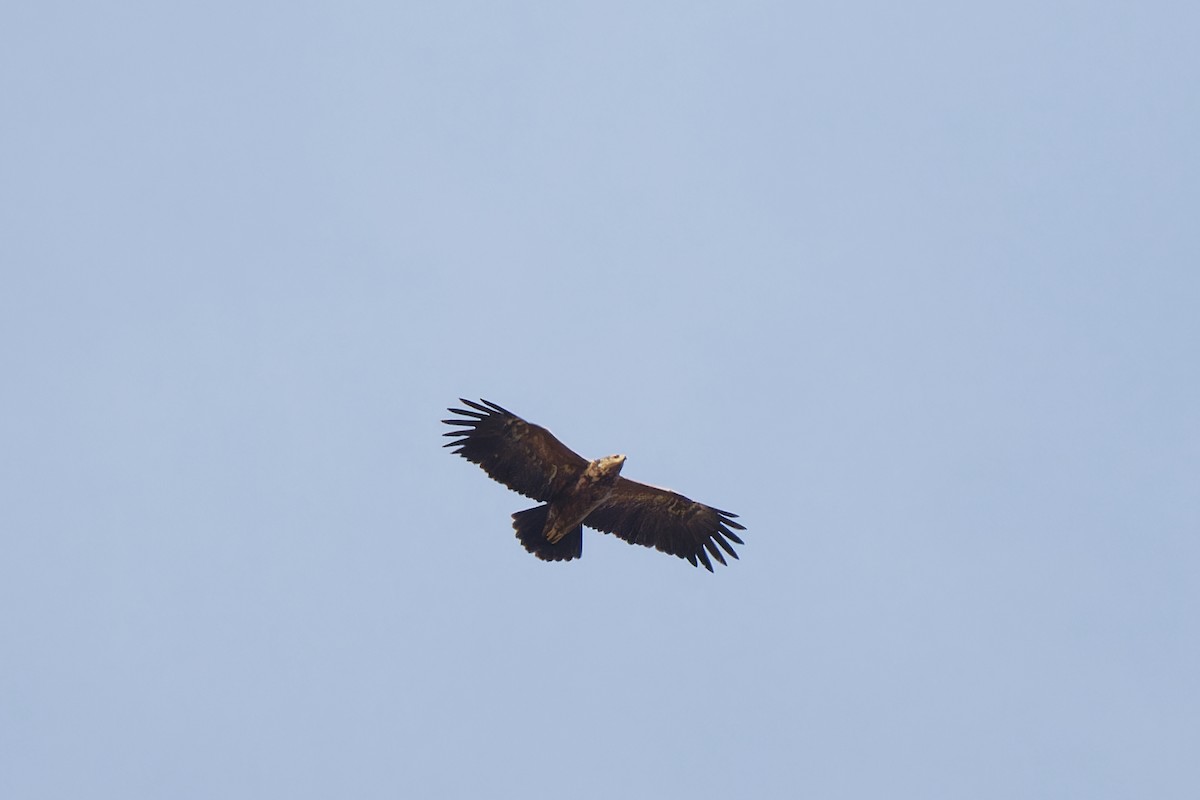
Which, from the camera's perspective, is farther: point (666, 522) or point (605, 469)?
point (666, 522)

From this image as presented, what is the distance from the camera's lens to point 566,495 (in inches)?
976

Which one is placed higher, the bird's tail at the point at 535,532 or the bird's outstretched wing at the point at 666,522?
the bird's outstretched wing at the point at 666,522

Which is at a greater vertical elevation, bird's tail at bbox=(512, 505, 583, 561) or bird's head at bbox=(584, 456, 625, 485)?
bird's head at bbox=(584, 456, 625, 485)

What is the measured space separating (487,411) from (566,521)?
89.4 inches

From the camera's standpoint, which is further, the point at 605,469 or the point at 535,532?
the point at 535,532

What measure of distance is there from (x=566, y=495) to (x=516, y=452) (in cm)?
109

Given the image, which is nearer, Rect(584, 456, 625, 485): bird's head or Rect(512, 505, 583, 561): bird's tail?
Rect(584, 456, 625, 485): bird's head

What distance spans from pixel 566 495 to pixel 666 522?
2.16 m

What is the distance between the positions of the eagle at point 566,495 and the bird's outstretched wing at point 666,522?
0.02 metres

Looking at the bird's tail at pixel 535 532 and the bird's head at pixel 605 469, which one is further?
the bird's tail at pixel 535 532

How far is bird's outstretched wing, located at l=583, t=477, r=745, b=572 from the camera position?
25.5m

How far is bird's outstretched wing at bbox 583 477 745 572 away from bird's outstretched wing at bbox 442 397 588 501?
1.03m

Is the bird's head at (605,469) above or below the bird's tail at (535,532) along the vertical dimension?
above

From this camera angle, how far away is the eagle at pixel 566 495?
24.4 meters
